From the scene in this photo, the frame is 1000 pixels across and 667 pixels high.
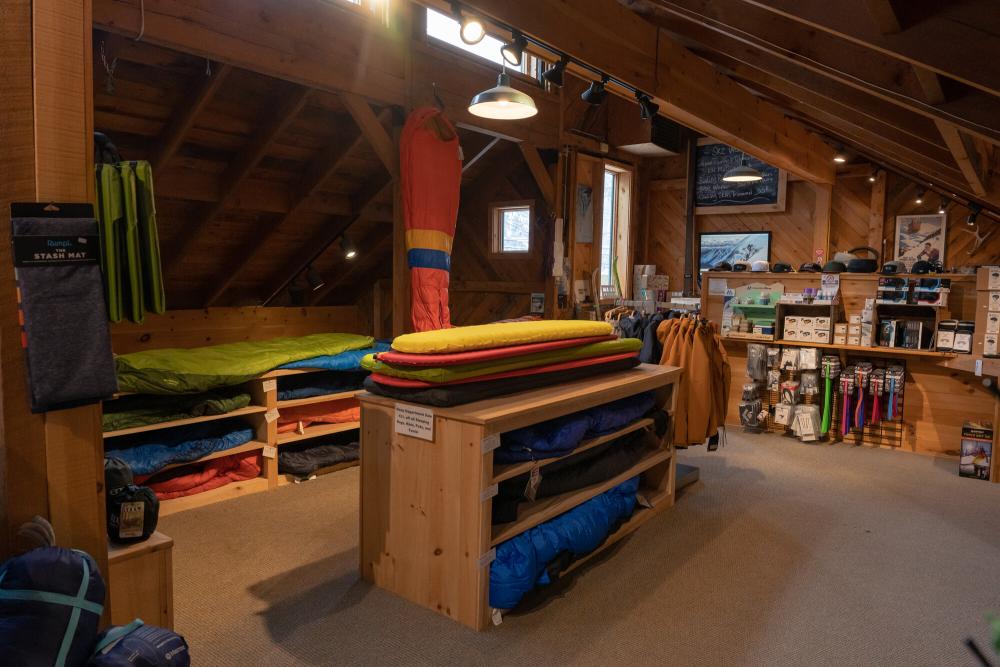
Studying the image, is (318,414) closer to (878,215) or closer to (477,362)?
(477,362)

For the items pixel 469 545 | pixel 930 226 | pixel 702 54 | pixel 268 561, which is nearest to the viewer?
pixel 469 545

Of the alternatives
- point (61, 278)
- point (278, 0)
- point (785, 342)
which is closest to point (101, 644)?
point (61, 278)

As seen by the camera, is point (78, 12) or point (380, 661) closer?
point (78, 12)

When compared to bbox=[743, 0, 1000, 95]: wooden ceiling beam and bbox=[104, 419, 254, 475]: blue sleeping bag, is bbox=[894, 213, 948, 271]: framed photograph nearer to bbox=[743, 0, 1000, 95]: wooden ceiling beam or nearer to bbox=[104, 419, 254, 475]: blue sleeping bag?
bbox=[743, 0, 1000, 95]: wooden ceiling beam

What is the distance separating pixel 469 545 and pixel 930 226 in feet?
21.4

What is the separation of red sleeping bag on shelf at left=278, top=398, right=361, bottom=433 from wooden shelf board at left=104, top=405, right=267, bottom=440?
0.24 meters

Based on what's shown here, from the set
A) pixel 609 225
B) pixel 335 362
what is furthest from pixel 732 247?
pixel 335 362

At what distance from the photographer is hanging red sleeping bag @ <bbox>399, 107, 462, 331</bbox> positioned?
438 centimetres

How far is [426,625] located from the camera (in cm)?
257

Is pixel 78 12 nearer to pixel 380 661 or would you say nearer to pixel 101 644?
pixel 101 644

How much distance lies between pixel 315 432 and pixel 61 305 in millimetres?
3063

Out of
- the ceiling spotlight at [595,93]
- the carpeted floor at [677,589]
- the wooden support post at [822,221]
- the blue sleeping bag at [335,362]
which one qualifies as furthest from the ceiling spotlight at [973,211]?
the blue sleeping bag at [335,362]

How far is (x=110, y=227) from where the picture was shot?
185 cm

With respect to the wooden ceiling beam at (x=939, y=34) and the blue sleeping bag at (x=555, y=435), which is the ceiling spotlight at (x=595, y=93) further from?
the wooden ceiling beam at (x=939, y=34)
